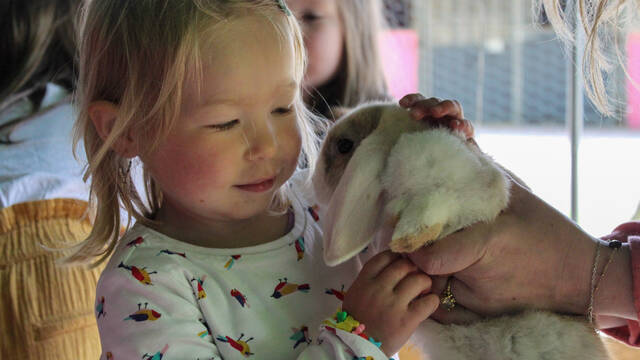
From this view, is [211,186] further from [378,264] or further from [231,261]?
[378,264]

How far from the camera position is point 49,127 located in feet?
4.91

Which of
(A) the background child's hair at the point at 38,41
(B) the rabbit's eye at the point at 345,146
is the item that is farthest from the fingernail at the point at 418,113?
(A) the background child's hair at the point at 38,41

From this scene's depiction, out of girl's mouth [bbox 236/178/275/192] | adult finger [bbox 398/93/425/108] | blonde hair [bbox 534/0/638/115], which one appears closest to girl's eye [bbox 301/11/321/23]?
blonde hair [bbox 534/0/638/115]

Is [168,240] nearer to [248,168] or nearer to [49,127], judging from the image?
[248,168]

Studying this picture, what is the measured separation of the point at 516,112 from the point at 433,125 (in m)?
4.34

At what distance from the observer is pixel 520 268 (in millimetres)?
918

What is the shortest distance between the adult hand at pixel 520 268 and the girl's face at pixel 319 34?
0.95m

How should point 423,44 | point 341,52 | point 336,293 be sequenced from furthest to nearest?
point 423,44 → point 341,52 → point 336,293

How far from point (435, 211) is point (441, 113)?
189mm

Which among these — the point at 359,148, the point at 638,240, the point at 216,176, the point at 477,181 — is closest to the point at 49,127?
the point at 216,176

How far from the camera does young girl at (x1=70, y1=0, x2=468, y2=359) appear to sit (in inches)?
34.0

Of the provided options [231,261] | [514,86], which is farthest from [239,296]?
[514,86]

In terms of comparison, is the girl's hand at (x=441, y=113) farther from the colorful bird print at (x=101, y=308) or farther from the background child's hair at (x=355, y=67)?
the background child's hair at (x=355, y=67)

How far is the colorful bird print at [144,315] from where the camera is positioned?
0.86 metres
